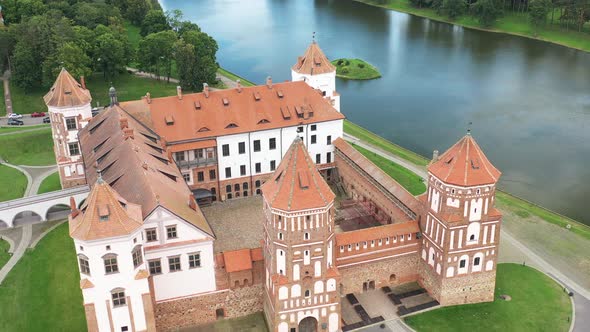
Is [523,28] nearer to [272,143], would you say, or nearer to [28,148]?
[272,143]

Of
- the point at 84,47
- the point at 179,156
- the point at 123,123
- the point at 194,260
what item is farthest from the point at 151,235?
the point at 84,47

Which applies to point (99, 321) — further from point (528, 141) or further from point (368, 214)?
point (528, 141)

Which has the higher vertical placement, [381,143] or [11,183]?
[11,183]

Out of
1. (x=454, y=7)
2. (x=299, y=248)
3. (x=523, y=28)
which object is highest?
(x=454, y=7)

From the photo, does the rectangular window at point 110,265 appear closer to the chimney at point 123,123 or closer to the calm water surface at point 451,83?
the chimney at point 123,123

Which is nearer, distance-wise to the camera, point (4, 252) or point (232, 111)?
point (4, 252)

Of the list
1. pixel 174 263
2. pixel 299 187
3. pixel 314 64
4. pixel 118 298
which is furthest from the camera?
pixel 314 64

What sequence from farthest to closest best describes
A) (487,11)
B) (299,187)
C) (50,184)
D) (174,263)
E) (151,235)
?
(487,11), (50,184), (174,263), (151,235), (299,187)
